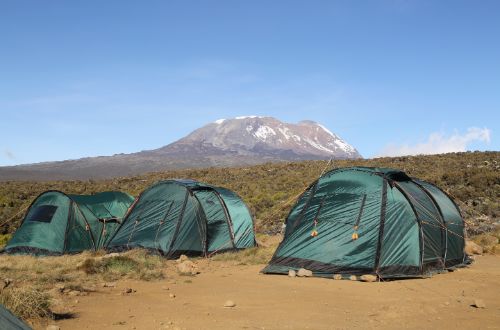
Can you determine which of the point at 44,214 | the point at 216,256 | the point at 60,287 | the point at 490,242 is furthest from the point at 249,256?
the point at 490,242

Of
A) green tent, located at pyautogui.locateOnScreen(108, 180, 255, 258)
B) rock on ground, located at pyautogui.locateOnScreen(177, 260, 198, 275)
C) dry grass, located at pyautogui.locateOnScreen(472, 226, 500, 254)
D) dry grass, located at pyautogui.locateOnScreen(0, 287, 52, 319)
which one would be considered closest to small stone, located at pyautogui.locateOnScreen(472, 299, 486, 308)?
rock on ground, located at pyautogui.locateOnScreen(177, 260, 198, 275)

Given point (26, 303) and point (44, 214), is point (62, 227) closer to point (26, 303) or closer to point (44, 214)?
point (44, 214)

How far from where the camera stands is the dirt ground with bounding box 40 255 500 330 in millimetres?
6805

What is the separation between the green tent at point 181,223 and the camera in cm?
1370

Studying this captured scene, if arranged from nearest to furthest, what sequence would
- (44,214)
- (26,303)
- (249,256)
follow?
(26,303) < (249,256) < (44,214)

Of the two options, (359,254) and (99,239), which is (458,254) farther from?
(99,239)

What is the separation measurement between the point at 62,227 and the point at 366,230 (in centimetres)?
925

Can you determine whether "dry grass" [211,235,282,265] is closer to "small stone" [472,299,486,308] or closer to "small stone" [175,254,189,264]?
"small stone" [175,254,189,264]

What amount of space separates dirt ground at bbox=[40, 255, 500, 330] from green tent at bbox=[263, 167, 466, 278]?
456 mm

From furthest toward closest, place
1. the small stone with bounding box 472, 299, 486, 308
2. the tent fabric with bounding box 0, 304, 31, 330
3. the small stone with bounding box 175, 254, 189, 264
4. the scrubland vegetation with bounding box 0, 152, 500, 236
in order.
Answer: the scrubland vegetation with bounding box 0, 152, 500, 236 → the small stone with bounding box 175, 254, 189, 264 → the small stone with bounding box 472, 299, 486, 308 → the tent fabric with bounding box 0, 304, 31, 330

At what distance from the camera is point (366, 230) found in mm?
10438

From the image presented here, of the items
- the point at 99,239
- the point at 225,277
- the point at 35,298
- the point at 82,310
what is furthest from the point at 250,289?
the point at 99,239

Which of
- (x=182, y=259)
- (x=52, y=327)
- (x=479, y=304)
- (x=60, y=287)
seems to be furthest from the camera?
(x=182, y=259)

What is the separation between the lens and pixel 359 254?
1027 cm
